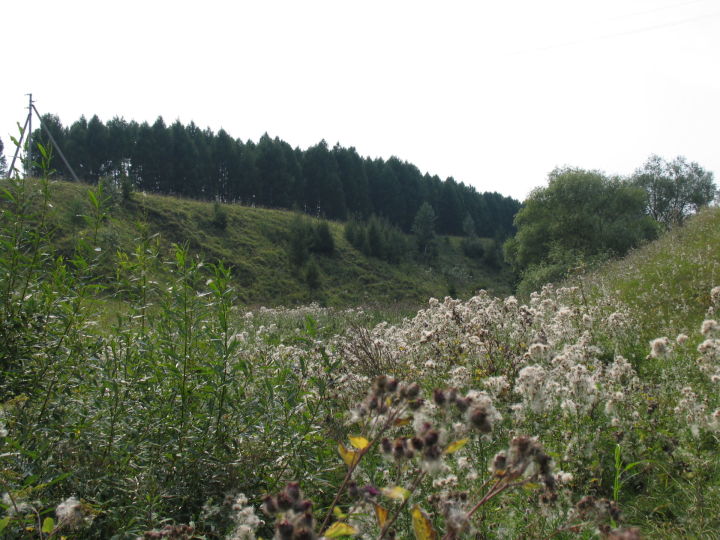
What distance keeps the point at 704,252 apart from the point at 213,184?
61.7 m

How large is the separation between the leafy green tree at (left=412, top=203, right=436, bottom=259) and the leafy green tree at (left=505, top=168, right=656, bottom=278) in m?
24.3

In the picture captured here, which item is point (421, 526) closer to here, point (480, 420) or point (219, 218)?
point (480, 420)

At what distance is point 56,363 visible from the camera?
3092 millimetres

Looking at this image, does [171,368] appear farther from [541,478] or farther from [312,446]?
[541,478]

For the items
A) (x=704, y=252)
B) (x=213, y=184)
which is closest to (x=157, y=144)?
(x=213, y=184)

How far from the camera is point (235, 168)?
64.9 m

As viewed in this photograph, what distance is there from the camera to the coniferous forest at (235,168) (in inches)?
2352

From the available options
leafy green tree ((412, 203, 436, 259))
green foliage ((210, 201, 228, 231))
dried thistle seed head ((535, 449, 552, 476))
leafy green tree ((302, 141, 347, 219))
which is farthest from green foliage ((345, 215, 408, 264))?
dried thistle seed head ((535, 449, 552, 476))

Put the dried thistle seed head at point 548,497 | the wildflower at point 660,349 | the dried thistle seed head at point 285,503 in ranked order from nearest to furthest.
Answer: the dried thistle seed head at point 285,503 → the dried thistle seed head at point 548,497 → the wildflower at point 660,349

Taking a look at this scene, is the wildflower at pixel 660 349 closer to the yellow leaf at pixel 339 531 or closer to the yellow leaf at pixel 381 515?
the yellow leaf at pixel 381 515

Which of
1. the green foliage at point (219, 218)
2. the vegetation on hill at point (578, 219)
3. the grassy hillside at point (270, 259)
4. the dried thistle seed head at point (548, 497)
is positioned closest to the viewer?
the dried thistle seed head at point (548, 497)

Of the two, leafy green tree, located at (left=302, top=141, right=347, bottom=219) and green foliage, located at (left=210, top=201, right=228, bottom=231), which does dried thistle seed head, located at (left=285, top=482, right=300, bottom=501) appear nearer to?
green foliage, located at (left=210, top=201, right=228, bottom=231)

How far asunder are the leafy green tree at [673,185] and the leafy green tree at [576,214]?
29.1 metres

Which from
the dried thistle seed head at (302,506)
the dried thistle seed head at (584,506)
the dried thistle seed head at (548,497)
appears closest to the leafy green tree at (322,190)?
the dried thistle seed head at (548,497)
